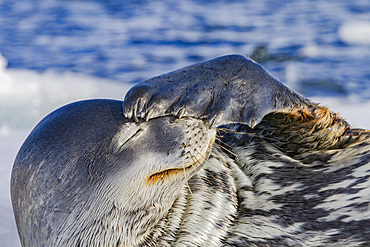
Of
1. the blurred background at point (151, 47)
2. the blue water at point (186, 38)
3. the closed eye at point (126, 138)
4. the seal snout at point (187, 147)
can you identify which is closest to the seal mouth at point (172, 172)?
the seal snout at point (187, 147)

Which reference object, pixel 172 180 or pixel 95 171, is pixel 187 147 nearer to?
pixel 172 180

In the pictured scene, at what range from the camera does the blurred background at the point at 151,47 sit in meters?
5.36

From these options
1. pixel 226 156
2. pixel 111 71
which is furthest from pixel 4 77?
pixel 226 156

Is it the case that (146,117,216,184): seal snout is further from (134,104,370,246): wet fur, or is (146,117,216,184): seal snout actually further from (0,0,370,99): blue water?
(0,0,370,99): blue water

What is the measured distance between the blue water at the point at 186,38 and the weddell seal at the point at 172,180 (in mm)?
3024

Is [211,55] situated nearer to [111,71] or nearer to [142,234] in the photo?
[111,71]

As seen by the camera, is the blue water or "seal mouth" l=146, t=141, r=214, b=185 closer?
"seal mouth" l=146, t=141, r=214, b=185

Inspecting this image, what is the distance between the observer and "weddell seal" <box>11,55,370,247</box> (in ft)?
7.59

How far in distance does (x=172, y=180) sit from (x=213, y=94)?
1.25ft

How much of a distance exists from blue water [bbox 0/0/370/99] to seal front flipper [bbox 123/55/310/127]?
3.22m

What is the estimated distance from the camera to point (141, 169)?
7.61 feet

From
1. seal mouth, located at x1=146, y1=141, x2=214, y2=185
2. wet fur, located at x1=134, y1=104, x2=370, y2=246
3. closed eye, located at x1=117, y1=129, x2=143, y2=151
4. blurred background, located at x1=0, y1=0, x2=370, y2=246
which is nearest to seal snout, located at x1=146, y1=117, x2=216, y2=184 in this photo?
seal mouth, located at x1=146, y1=141, x2=214, y2=185

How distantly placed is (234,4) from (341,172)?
742cm

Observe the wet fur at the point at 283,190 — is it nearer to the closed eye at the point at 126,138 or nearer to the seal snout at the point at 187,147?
the seal snout at the point at 187,147
